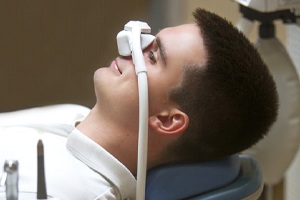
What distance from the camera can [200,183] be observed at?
135 centimetres

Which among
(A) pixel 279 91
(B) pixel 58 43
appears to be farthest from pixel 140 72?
(B) pixel 58 43

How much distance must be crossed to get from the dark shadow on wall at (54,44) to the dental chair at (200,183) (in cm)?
155

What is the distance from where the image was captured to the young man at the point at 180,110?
1367 mm

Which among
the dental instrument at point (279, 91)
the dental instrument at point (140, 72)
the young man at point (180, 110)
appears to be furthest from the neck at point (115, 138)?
the dental instrument at point (279, 91)

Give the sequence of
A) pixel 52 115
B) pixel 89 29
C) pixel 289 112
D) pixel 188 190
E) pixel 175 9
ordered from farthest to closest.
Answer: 1. pixel 89 29
2. pixel 175 9
3. pixel 289 112
4. pixel 52 115
5. pixel 188 190

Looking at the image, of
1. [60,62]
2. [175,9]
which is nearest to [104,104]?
[175,9]

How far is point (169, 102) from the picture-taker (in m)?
1.39

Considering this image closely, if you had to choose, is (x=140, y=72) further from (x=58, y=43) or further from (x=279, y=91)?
(x=58, y=43)

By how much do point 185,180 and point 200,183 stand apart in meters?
0.03

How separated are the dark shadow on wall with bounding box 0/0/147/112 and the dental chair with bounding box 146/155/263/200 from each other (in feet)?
5.10

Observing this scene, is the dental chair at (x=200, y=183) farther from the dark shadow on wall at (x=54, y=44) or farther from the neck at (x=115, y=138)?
the dark shadow on wall at (x=54, y=44)

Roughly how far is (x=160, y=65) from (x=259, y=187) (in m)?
0.36

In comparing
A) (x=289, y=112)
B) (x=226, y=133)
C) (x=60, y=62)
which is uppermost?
(x=226, y=133)

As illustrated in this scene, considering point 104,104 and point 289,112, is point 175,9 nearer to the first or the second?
point 289,112
